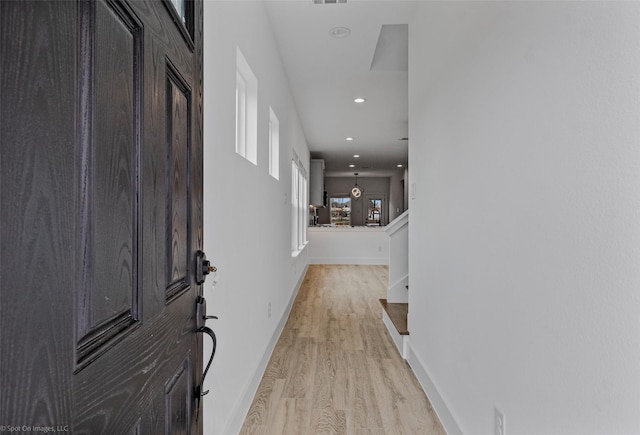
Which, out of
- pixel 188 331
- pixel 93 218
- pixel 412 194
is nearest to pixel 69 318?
pixel 93 218

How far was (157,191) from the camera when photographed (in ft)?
2.33

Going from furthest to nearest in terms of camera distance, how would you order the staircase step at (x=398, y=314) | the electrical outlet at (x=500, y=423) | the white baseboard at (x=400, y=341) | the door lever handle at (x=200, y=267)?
1. the staircase step at (x=398, y=314)
2. the white baseboard at (x=400, y=341)
3. the electrical outlet at (x=500, y=423)
4. the door lever handle at (x=200, y=267)

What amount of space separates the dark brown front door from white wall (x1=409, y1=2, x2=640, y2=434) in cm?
96

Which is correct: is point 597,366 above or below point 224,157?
below

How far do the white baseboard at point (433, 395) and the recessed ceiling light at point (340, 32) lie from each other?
2.48m

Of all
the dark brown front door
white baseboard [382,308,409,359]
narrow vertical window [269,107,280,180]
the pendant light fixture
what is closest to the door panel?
the dark brown front door

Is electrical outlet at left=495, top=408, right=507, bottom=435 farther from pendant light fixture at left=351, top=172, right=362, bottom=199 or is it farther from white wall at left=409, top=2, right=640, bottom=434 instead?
pendant light fixture at left=351, top=172, right=362, bottom=199

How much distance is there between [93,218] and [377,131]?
6.54 metres

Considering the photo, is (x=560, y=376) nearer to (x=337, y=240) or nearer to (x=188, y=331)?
(x=188, y=331)

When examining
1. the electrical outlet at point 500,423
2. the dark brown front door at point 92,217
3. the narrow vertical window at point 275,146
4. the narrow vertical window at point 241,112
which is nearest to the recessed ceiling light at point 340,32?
the narrow vertical window at point 275,146

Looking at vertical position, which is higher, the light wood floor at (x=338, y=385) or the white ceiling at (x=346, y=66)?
the white ceiling at (x=346, y=66)

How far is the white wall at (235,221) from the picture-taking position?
1.43m

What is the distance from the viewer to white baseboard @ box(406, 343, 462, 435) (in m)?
1.76

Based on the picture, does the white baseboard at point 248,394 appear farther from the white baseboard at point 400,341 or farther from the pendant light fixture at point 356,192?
the pendant light fixture at point 356,192
